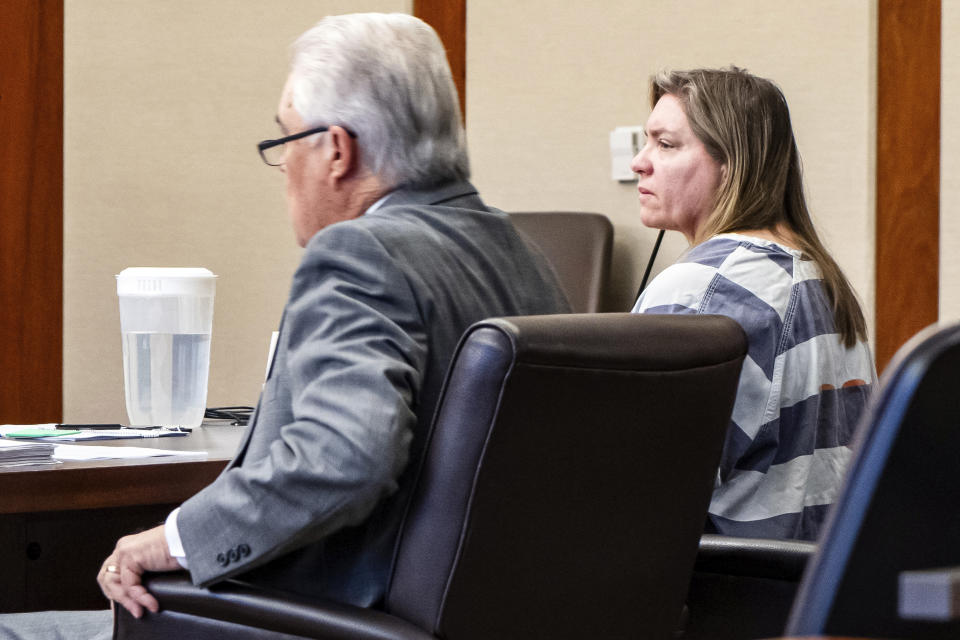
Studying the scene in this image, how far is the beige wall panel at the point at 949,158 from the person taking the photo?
3240 millimetres

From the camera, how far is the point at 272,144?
1617 mm

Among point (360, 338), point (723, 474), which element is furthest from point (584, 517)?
point (723, 474)

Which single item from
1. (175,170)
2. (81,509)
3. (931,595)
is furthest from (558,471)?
(175,170)

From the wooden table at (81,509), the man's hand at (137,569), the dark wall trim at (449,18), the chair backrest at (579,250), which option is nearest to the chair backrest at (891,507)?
the man's hand at (137,569)

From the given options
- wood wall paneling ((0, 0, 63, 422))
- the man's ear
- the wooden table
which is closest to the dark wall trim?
wood wall paneling ((0, 0, 63, 422))

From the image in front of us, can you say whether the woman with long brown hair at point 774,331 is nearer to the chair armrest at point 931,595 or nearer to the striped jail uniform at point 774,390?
the striped jail uniform at point 774,390

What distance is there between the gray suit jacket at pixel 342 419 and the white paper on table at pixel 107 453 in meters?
0.37

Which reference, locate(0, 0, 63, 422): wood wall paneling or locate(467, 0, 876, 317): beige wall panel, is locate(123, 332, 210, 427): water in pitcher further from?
locate(467, 0, 876, 317): beige wall panel

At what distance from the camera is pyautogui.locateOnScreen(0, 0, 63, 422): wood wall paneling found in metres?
3.84

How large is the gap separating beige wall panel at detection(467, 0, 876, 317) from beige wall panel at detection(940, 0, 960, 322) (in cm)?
19

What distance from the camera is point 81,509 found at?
1.82 metres

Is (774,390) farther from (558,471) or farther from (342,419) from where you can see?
(342,419)

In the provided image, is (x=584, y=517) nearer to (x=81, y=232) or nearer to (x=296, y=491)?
(x=296, y=491)

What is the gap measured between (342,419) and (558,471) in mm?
226
